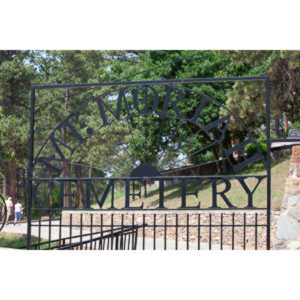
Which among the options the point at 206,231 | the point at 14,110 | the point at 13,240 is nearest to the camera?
the point at 206,231

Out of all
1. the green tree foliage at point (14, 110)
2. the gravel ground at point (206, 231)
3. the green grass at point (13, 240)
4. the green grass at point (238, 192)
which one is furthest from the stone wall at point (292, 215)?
the green tree foliage at point (14, 110)

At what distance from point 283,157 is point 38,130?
11.8 m

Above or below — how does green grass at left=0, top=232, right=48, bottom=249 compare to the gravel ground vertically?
below

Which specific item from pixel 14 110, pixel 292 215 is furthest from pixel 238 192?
pixel 14 110

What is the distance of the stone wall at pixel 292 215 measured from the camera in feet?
17.5

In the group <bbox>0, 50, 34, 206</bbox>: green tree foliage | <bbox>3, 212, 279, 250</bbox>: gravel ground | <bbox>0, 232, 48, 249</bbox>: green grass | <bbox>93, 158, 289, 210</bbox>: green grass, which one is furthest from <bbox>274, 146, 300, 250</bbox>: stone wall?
<bbox>0, 50, 34, 206</bbox>: green tree foliage

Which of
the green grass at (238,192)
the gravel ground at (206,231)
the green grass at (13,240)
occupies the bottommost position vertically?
the green grass at (13,240)

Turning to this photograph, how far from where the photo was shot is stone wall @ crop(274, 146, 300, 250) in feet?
17.5

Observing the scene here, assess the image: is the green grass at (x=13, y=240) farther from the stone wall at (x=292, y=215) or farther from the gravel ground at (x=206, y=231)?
the stone wall at (x=292, y=215)

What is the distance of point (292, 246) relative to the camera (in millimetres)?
5328

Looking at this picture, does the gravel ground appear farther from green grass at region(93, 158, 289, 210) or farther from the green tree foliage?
the green tree foliage

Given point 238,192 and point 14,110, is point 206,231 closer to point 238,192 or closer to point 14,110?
point 238,192

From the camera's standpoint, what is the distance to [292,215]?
540 centimetres

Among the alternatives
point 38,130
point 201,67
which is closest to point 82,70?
point 38,130
